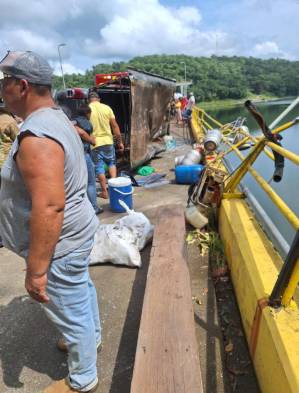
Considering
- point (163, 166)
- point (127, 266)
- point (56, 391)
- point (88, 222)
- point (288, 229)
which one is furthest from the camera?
point (163, 166)

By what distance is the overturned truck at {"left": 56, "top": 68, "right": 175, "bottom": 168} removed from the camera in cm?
719

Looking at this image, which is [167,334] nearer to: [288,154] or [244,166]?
[288,154]

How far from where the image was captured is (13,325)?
9.78ft

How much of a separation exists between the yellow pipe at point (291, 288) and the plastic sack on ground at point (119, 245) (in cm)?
211

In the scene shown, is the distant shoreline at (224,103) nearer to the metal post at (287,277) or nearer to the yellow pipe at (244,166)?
the yellow pipe at (244,166)

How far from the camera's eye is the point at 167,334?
218 centimetres

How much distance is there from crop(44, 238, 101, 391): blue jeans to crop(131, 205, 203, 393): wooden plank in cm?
36

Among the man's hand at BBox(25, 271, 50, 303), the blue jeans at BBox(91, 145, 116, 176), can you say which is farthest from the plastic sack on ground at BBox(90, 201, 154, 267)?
the blue jeans at BBox(91, 145, 116, 176)

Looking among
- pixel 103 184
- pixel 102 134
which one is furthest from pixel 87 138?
pixel 103 184

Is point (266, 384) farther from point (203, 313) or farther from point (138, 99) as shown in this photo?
point (138, 99)

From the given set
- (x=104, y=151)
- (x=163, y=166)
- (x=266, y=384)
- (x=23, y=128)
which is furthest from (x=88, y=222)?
(x=163, y=166)

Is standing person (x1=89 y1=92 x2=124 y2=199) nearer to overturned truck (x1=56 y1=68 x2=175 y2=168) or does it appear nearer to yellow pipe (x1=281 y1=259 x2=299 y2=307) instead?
overturned truck (x1=56 y1=68 x2=175 y2=168)

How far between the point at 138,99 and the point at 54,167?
615 centimetres

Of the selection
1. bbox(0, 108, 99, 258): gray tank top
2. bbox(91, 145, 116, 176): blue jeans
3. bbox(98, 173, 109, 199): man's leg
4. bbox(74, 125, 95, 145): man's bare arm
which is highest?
bbox(0, 108, 99, 258): gray tank top
